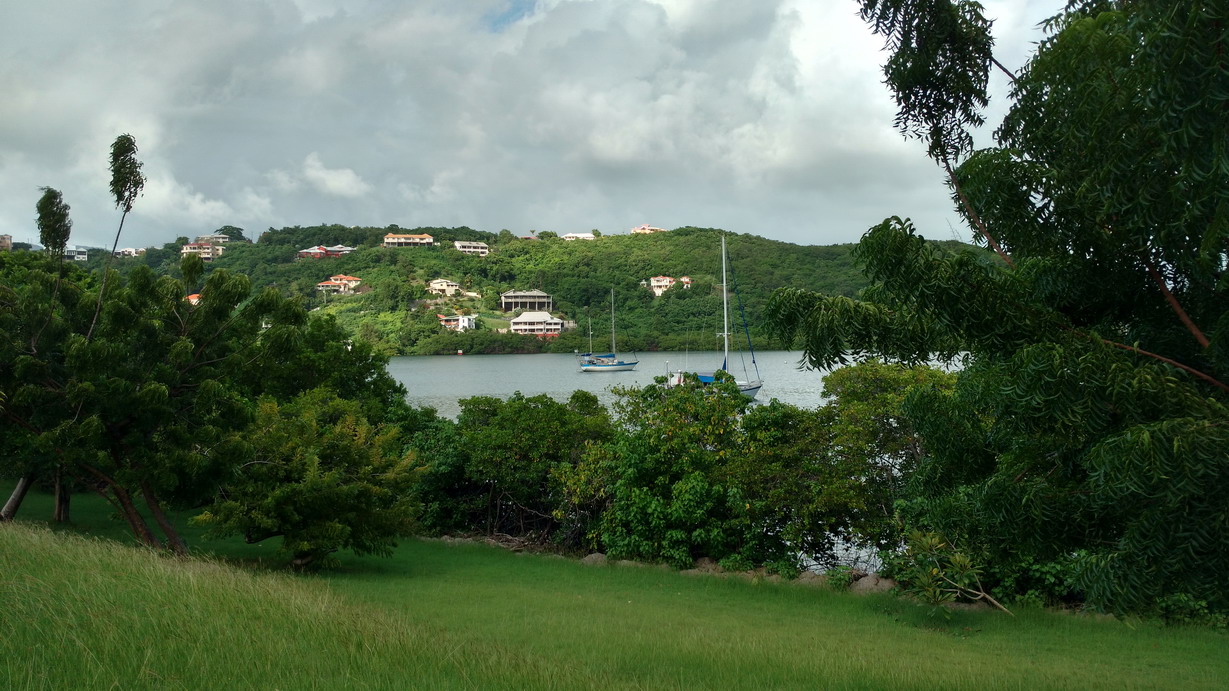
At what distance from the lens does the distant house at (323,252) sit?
10638 cm

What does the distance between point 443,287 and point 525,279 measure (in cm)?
1156

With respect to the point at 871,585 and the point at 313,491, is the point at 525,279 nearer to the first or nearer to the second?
the point at 313,491

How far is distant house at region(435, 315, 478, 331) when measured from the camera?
314 ft

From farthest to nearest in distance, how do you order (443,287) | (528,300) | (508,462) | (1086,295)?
(528,300)
(443,287)
(508,462)
(1086,295)

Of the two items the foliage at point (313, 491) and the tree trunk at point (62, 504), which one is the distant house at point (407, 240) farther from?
the foliage at point (313, 491)

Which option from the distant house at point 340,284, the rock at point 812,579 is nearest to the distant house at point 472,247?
the distant house at point 340,284

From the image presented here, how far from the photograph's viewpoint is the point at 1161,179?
4.59 m

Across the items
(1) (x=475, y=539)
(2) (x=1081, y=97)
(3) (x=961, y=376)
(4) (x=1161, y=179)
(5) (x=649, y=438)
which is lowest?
(1) (x=475, y=539)

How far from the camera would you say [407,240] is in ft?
434

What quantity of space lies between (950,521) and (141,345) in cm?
1194

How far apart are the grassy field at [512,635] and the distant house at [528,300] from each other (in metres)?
87.3

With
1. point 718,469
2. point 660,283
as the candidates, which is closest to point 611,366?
point 660,283

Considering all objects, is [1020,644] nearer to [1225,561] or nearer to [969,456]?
[969,456]

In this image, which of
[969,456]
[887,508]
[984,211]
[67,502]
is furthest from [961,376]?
[67,502]
